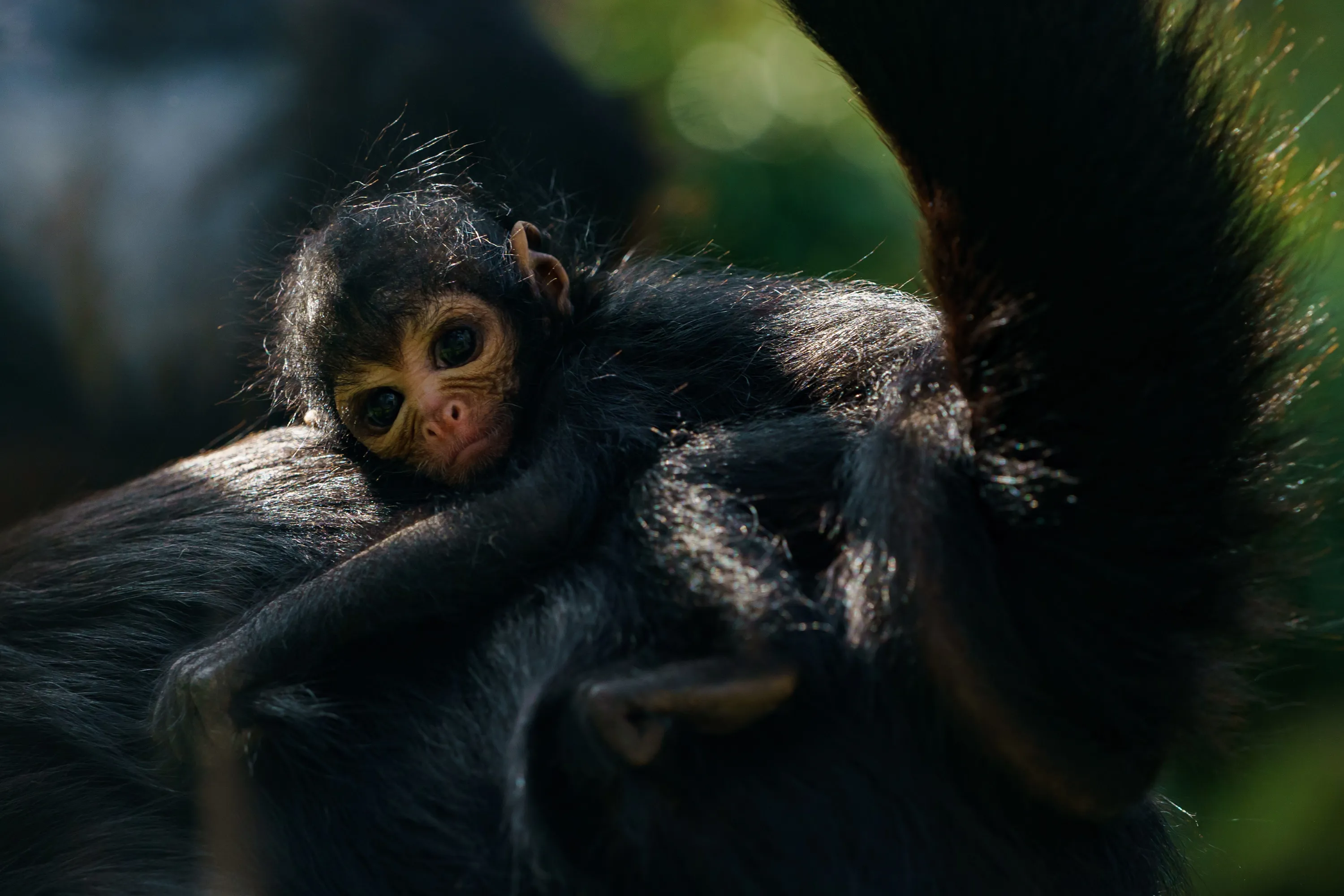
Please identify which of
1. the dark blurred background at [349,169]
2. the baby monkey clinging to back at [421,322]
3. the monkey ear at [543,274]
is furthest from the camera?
the dark blurred background at [349,169]

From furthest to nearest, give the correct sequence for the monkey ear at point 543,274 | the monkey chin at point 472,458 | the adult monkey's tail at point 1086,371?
the monkey ear at point 543,274 → the monkey chin at point 472,458 → the adult monkey's tail at point 1086,371

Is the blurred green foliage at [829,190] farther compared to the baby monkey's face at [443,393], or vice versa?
the blurred green foliage at [829,190]

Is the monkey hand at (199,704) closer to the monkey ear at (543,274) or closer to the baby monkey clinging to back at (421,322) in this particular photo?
the baby monkey clinging to back at (421,322)

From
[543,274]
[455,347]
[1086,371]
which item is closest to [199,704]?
[455,347]

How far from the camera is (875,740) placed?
164 centimetres

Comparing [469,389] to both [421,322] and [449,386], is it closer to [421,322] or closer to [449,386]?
[449,386]

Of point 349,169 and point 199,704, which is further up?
point 349,169

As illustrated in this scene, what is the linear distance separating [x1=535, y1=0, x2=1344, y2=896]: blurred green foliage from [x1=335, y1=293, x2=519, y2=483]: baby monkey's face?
0.78m

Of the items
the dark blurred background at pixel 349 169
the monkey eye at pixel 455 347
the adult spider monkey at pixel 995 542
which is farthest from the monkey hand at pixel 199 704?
the dark blurred background at pixel 349 169

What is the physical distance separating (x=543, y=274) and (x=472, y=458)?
472 millimetres

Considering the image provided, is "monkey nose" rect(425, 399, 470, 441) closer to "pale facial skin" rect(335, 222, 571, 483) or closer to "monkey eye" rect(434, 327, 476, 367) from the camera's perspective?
"pale facial skin" rect(335, 222, 571, 483)

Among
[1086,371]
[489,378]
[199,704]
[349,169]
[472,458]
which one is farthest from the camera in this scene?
[349,169]

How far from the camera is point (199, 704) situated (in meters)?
1.90

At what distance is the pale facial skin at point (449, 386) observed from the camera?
2.36 meters
